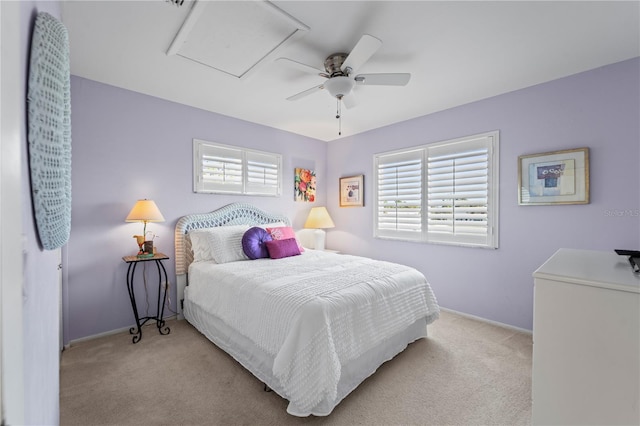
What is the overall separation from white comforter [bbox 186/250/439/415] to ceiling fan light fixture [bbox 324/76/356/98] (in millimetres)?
1526

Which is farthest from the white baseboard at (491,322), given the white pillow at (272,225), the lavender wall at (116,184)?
the lavender wall at (116,184)

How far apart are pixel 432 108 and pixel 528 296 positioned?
7.61 feet

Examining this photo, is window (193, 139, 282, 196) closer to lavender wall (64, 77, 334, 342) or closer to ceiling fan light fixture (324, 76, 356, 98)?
lavender wall (64, 77, 334, 342)

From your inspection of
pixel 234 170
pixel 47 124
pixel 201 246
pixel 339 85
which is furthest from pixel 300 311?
pixel 234 170

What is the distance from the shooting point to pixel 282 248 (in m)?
3.19

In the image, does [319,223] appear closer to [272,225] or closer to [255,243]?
[272,225]

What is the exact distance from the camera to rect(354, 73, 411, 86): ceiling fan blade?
2.15 metres

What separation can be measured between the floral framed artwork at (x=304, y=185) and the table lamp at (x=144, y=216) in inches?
83.6

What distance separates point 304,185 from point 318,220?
640mm

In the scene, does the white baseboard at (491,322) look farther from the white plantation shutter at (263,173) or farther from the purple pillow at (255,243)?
the white plantation shutter at (263,173)

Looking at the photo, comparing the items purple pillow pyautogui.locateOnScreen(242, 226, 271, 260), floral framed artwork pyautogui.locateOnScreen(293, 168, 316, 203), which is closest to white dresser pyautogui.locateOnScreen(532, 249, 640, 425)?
purple pillow pyautogui.locateOnScreen(242, 226, 271, 260)

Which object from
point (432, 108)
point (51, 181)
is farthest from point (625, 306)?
point (432, 108)

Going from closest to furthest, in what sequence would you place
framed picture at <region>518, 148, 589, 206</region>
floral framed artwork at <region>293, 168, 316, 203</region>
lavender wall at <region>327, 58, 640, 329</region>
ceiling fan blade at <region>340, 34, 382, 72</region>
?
ceiling fan blade at <region>340, 34, 382, 72</region>
lavender wall at <region>327, 58, 640, 329</region>
framed picture at <region>518, 148, 589, 206</region>
floral framed artwork at <region>293, 168, 316, 203</region>

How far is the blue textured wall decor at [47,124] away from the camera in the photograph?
74 cm
